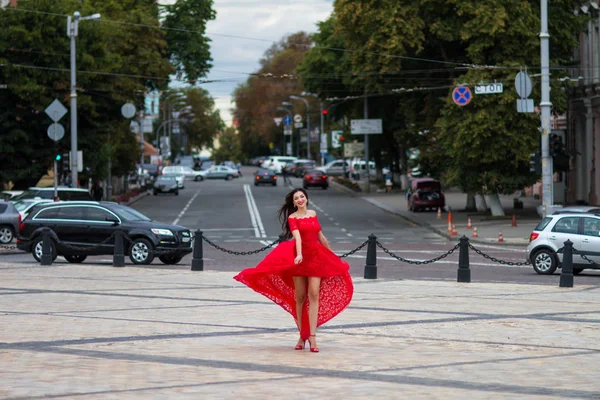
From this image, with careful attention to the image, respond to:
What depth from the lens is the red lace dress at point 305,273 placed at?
1287cm

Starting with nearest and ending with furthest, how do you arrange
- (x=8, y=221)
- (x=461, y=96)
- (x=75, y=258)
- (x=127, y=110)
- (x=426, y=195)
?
(x=75, y=258) < (x=8, y=221) < (x=461, y=96) < (x=127, y=110) < (x=426, y=195)

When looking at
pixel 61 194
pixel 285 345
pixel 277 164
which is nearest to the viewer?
pixel 285 345

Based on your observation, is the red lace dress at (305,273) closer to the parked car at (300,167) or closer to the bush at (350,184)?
the bush at (350,184)

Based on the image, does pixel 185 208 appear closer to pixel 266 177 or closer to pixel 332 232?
pixel 332 232

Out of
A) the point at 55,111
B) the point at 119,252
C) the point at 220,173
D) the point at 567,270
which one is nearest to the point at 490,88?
the point at 55,111

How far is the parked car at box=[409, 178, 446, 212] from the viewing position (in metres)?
58.7

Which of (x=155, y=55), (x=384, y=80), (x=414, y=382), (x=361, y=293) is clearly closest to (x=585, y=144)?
(x=384, y=80)

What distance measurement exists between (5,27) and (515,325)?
4371cm

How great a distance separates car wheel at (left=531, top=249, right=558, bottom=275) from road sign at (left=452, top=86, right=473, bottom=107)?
20.4 meters

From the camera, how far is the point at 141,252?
2942 cm

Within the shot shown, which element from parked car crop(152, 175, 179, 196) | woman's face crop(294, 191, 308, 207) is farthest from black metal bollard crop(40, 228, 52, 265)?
parked car crop(152, 175, 179, 196)

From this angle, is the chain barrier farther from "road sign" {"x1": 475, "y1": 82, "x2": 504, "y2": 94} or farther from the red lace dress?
"road sign" {"x1": 475, "y1": 82, "x2": 504, "y2": 94}

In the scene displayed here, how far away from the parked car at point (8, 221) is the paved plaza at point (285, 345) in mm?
17199

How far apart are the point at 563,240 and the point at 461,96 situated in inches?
831
